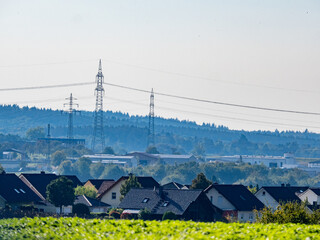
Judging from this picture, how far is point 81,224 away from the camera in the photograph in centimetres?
3656

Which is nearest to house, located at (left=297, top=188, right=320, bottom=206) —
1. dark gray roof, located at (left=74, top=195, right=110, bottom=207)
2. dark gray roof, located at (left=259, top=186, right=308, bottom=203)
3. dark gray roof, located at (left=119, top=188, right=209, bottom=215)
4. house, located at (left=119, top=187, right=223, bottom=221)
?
dark gray roof, located at (left=259, top=186, right=308, bottom=203)

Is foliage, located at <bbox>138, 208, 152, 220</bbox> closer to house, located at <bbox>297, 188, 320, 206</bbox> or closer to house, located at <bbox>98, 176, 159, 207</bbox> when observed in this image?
house, located at <bbox>98, 176, 159, 207</bbox>

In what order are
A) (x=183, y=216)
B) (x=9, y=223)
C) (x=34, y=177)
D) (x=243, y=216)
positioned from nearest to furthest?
(x=9, y=223) → (x=183, y=216) → (x=243, y=216) → (x=34, y=177)

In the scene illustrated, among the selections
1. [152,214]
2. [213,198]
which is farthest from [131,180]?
[152,214]

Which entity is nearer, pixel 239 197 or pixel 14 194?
pixel 14 194

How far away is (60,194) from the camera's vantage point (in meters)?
84.1

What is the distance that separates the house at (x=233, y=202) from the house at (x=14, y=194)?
1766 cm

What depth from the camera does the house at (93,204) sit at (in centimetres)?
9138

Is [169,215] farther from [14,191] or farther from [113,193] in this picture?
[113,193]

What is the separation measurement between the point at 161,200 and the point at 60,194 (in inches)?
429

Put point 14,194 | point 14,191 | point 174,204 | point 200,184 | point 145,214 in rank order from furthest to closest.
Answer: point 200,184, point 14,191, point 14,194, point 174,204, point 145,214

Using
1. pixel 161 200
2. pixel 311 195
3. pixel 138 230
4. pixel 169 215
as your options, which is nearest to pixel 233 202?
pixel 161 200

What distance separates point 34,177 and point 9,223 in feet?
211

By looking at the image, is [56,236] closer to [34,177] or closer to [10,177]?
[10,177]
